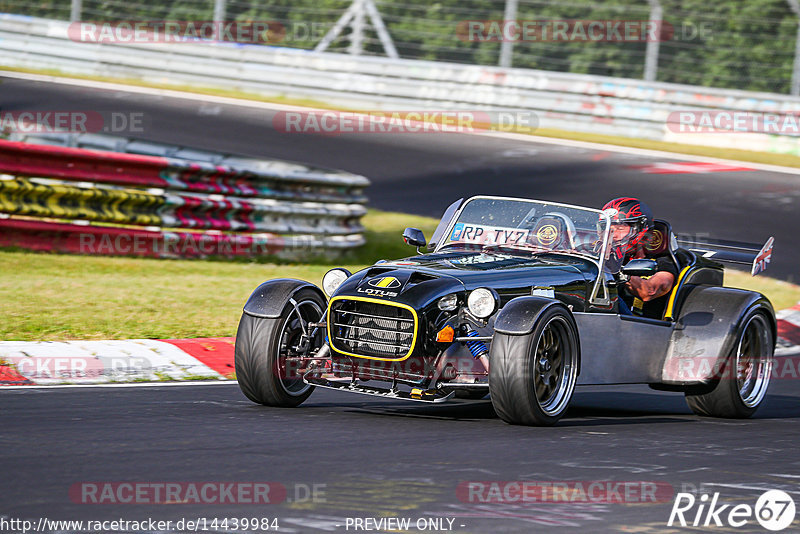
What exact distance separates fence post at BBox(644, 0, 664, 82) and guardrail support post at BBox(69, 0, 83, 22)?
10895 mm

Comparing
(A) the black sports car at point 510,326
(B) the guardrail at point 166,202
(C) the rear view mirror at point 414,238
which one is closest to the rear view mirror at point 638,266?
(A) the black sports car at point 510,326

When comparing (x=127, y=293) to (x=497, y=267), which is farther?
(x=127, y=293)

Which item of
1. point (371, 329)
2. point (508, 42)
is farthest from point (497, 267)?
point (508, 42)

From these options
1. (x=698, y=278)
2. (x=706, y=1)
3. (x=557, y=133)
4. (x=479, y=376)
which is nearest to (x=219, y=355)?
(x=479, y=376)

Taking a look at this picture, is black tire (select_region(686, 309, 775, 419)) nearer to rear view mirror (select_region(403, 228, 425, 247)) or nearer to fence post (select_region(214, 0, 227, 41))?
rear view mirror (select_region(403, 228, 425, 247))

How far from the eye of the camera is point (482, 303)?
24.0 feet

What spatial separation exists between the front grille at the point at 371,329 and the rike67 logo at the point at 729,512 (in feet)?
6.85

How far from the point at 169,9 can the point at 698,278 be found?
18850mm

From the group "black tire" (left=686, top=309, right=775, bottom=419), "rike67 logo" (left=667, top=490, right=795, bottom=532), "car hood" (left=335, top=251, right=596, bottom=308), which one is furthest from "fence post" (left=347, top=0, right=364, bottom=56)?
"rike67 logo" (left=667, top=490, right=795, bottom=532)

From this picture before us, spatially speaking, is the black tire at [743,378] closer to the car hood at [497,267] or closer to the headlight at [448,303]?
the car hood at [497,267]

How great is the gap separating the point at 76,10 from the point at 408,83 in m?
6.77

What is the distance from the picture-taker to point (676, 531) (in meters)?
5.06

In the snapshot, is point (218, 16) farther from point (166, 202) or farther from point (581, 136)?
point (166, 202)

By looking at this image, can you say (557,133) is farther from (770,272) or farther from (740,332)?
(740,332)
